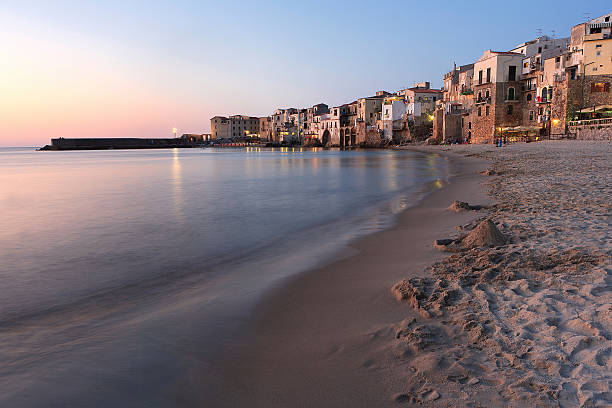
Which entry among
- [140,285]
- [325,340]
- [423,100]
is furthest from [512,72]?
[325,340]

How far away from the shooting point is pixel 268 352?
3564 mm

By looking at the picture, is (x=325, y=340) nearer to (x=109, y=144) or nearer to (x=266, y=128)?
(x=266, y=128)

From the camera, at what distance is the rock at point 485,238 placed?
19.1 feet

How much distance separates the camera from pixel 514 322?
3438 mm

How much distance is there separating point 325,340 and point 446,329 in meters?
1.12

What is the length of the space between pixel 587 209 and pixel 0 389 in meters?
9.47

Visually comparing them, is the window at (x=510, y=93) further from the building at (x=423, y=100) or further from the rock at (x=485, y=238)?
the rock at (x=485, y=238)

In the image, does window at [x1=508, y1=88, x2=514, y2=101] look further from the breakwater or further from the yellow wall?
the breakwater

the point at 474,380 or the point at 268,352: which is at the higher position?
the point at 474,380

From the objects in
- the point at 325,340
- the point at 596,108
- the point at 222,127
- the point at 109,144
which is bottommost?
the point at 325,340

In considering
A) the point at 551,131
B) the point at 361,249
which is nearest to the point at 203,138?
the point at 551,131

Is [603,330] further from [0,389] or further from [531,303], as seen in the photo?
[0,389]

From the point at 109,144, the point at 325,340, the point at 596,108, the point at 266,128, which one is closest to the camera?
the point at 325,340

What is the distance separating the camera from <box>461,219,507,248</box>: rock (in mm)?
5812
